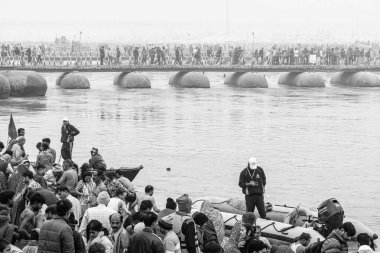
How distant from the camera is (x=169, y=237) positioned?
11.2 metres

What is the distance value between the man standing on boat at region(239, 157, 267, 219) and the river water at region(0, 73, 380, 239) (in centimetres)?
290

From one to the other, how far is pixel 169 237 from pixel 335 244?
1.82 meters

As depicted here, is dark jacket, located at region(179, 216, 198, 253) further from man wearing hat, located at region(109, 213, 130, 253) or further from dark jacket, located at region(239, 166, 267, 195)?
dark jacket, located at region(239, 166, 267, 195)

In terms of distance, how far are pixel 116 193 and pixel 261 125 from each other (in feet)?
88.1

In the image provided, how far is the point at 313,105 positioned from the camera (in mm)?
49812

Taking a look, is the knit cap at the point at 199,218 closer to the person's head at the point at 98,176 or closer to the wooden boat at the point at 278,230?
the wooden boat at the point at 278,230

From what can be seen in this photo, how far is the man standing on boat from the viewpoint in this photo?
16.7 m

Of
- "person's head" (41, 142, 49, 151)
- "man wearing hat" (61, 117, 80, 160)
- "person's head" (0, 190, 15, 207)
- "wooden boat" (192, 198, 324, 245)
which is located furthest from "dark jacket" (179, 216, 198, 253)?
"man wearing hat" (61, 117, 80, 160)

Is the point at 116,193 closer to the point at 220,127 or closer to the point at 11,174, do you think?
the point at 11,174

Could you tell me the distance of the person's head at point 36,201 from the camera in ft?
39.9

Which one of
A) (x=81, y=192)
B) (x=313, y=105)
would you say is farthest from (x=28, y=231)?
(x=313, y=105)

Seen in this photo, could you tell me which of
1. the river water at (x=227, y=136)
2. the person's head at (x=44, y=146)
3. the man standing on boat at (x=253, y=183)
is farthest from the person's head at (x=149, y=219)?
the river water at (x=227, y=136)

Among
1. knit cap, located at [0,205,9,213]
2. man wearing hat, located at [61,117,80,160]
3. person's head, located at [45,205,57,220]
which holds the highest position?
person's head, located at [45,205,57,220]

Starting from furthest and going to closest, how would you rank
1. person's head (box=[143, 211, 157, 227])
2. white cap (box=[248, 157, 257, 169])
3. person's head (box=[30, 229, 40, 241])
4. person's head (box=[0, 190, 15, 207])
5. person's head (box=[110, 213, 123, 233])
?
white cap (box=[248, 157, 257, 169]), person's head (box=[0, 190, 15, 207]), person's head (box=[110, 213, 123, 233]), person's head (box=[30, 229, 40, 241]), person's head (box=[143, 211, 157, 227])
